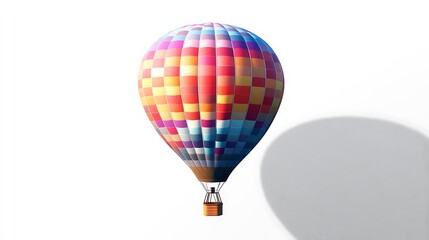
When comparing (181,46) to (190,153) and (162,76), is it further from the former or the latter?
(190,153)

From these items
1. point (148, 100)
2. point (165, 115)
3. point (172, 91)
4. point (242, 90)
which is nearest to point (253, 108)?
point (242, 90)

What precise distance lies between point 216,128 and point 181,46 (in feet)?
4.83

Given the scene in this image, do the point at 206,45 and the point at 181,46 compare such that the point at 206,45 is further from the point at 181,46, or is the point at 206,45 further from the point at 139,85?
the point at 139,85

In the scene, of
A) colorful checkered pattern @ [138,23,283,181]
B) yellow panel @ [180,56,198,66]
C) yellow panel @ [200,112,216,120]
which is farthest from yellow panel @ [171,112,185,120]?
yellow panel @ [180,56,198,66]

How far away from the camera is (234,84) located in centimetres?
1278

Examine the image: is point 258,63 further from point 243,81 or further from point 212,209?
point 212,209

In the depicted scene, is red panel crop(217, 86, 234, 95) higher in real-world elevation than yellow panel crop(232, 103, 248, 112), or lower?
higher

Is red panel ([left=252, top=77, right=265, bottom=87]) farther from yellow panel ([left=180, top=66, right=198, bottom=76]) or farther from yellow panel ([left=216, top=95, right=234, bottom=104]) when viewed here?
yellow panel ([left=180, top=66, right=198, bottom=76])

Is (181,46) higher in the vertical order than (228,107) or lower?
higher

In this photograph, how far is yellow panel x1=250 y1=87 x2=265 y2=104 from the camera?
1291 cm

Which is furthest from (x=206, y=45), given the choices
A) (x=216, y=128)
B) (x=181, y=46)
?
(x=216, y=128)

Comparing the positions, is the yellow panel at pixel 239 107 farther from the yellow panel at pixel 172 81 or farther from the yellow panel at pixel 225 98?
the yellow panel at pixel 172 81

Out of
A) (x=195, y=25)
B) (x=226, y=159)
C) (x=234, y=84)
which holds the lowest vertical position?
(x=226, y=159)

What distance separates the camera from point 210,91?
12781 mm
